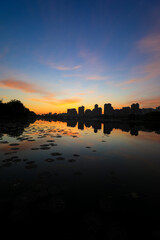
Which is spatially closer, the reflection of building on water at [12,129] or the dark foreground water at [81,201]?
the dark foreground water at [81,201]

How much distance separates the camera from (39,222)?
13.7ft

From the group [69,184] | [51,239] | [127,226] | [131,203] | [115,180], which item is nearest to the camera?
[51,239]

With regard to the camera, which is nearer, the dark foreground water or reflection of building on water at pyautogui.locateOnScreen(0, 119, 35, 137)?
the dark foreground water

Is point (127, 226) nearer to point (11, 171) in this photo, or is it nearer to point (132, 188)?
point (132, 188)

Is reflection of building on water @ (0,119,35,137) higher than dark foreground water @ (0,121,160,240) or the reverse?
higher

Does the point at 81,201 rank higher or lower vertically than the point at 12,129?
lower

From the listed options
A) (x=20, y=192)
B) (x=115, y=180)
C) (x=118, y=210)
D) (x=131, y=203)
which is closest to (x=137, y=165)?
(x=115, y=180)

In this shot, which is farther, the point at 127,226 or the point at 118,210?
the point at 118,210

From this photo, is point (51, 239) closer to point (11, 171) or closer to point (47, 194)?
point (47, 194)

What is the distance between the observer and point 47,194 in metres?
5.68

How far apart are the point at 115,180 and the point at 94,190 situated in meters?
1.98

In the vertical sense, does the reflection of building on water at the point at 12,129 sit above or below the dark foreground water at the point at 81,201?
above

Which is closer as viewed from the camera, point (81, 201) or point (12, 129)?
point (81, 201)

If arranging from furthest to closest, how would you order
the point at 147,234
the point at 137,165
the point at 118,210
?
the point at 137,165, the point at 118,210, the point at 147,234
